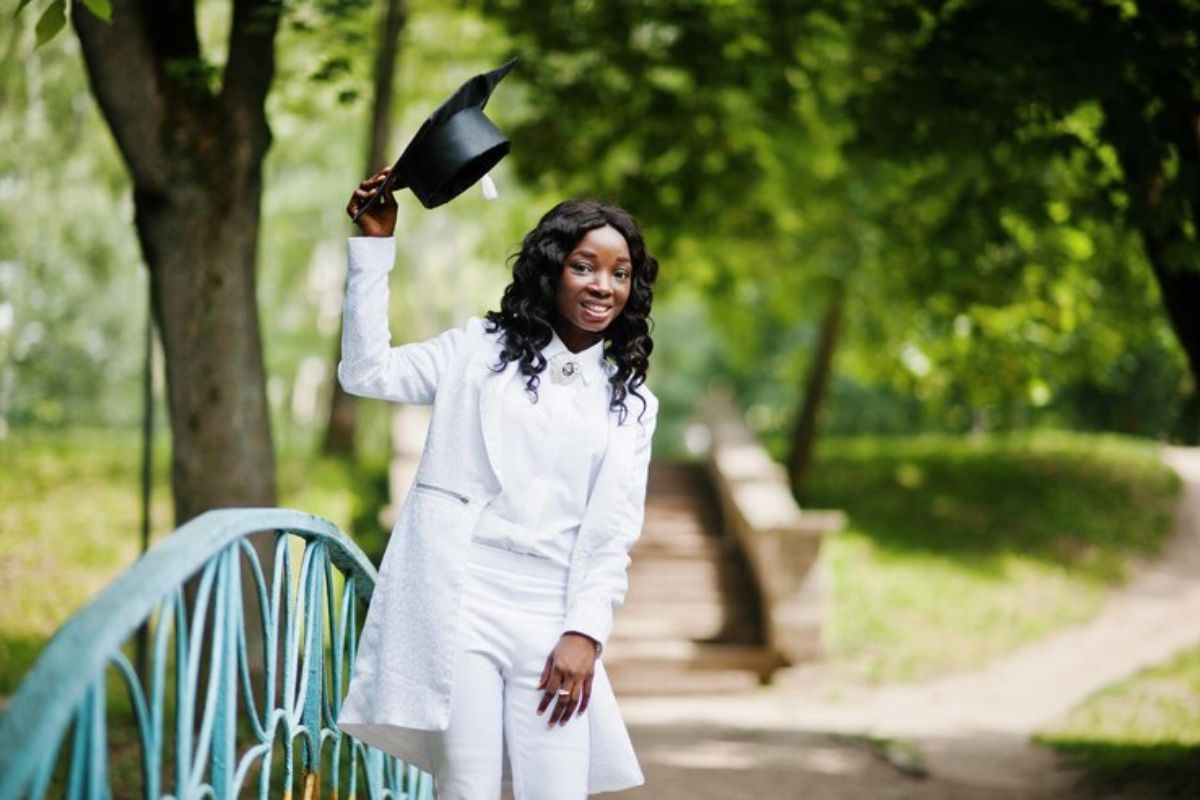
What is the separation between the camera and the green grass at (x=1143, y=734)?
24.4ft

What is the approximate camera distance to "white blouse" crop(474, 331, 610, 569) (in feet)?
10.1

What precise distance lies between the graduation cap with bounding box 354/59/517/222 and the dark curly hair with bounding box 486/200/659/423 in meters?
0.23

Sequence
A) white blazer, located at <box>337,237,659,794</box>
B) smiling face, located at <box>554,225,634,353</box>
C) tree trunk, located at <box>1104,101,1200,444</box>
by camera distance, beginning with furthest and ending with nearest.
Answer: tree trunk, located at <box>1104,101,1200,444</box> → smiling face, located at <box>554,225,634,353</box> → white blazer, located at <box>337,237,659,794</box>

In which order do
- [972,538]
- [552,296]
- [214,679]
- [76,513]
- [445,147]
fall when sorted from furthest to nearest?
[972,538] → [76,513] → [552,296] → [445,147] → [214,679]

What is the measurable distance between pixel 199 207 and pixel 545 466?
400cm

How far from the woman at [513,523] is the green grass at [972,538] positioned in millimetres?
9352

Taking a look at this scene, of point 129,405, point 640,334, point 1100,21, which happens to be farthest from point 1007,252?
point 129,405

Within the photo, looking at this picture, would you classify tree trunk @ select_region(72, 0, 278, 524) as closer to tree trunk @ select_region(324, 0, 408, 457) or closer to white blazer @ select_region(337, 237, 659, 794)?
white blazer @ select_region(337, 237, 659, 794)

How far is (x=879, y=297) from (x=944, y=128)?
27.6ft

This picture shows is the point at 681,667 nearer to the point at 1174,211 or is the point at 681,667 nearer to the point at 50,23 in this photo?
the point at 1174,211

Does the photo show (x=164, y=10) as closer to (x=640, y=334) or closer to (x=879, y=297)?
(x=640, y=334)

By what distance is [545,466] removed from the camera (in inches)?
122

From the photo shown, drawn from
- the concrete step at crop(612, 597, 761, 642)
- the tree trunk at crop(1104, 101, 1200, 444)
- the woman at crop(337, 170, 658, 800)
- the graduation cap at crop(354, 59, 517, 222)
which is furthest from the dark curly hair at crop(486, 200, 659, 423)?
the concrete step at crop(612, 597, 761, 642)

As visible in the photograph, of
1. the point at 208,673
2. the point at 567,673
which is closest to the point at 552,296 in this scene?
the point at 567,673
